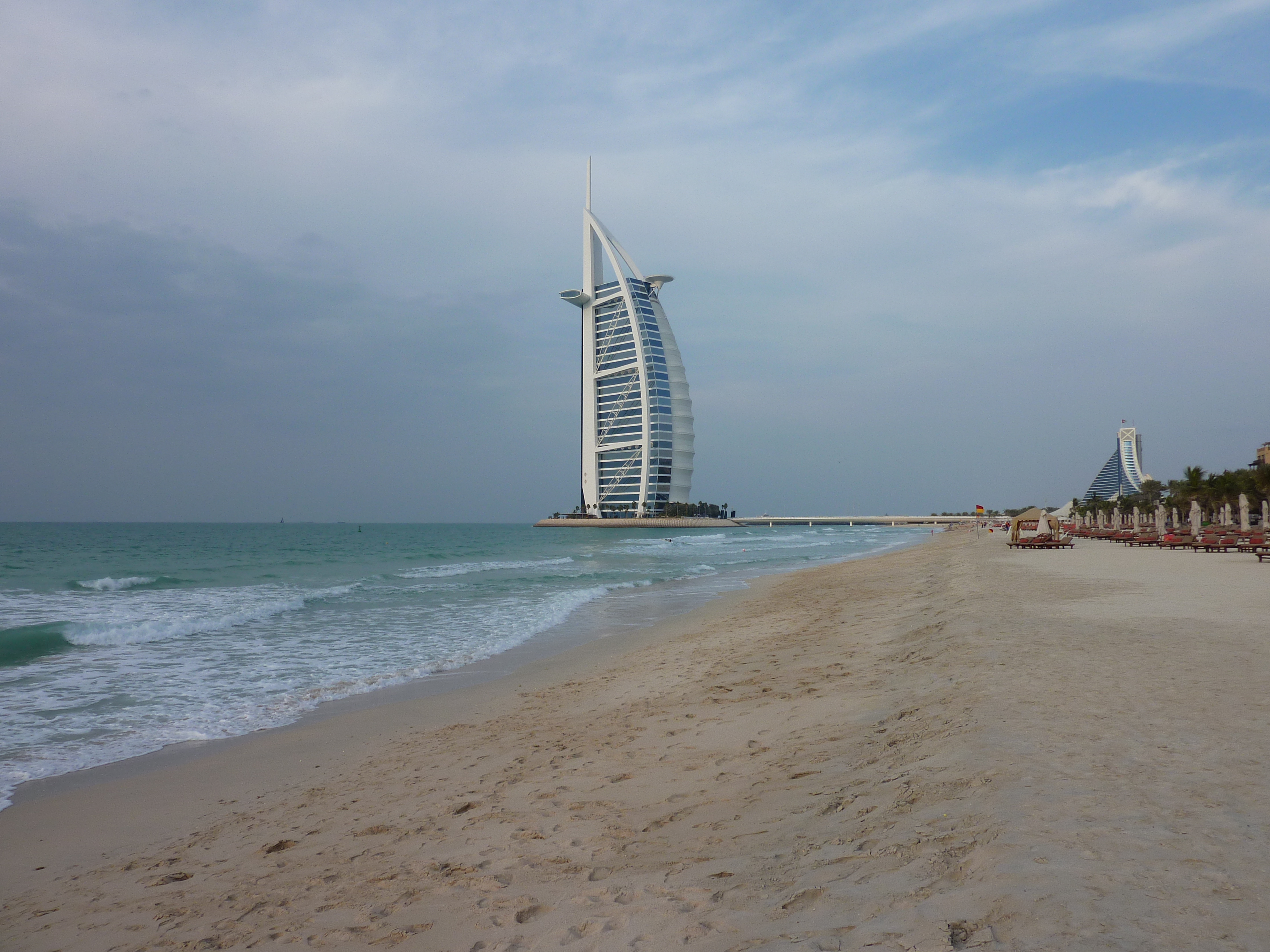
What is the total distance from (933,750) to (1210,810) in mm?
1339

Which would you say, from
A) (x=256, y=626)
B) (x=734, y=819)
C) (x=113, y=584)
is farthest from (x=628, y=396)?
(x=734, y=819)

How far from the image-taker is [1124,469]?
418ft

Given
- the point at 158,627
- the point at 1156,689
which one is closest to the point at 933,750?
the point at 1156,689

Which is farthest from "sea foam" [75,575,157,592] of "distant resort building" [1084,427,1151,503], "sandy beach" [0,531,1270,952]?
"distant resort building" [1084,427,1151,503]

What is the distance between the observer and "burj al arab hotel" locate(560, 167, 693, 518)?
108625 mm

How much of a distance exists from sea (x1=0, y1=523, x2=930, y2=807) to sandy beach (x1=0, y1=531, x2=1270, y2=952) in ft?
4.32

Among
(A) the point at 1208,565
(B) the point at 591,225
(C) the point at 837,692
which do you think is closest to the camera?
(C) the point at 837,692

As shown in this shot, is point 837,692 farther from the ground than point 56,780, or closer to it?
farther from the ground

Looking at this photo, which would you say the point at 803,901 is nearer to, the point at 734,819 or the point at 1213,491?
the point at 734,819

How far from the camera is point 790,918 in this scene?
271cm

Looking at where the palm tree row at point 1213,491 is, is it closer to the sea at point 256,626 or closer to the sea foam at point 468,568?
the sea at point 256,626

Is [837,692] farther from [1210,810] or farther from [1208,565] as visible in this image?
[1208,565]

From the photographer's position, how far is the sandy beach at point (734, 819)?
8.92 ft

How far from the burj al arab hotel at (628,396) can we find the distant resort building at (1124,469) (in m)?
68.3
